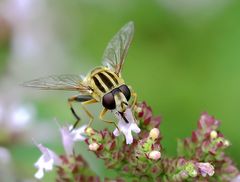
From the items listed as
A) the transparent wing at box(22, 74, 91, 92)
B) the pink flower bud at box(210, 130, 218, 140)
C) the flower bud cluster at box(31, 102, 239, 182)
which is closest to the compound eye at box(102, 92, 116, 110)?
the flower bud cluster at box(31, 102, 239, 182)

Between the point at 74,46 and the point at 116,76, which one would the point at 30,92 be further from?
the point at 116,76

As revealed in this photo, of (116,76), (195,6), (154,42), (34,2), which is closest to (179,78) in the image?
(154,42)

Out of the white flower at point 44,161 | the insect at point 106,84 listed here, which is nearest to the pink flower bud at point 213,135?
the insect at point 106,84

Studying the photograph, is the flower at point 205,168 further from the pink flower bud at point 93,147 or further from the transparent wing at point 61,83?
the transparent wing at point 61,83

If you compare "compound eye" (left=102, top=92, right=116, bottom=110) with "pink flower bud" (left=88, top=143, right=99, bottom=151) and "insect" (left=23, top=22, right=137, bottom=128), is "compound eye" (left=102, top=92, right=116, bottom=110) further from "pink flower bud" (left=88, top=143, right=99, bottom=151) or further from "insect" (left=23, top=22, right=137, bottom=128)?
"pink flower bud" (left=88, top=143, right=99, bottom=151)

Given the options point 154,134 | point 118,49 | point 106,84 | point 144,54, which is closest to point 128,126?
point 154,134

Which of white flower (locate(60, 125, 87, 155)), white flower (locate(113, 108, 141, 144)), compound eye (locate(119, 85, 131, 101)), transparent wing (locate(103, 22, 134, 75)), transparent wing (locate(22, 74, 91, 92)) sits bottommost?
white flower (locate(113, 108, 141, 144))
